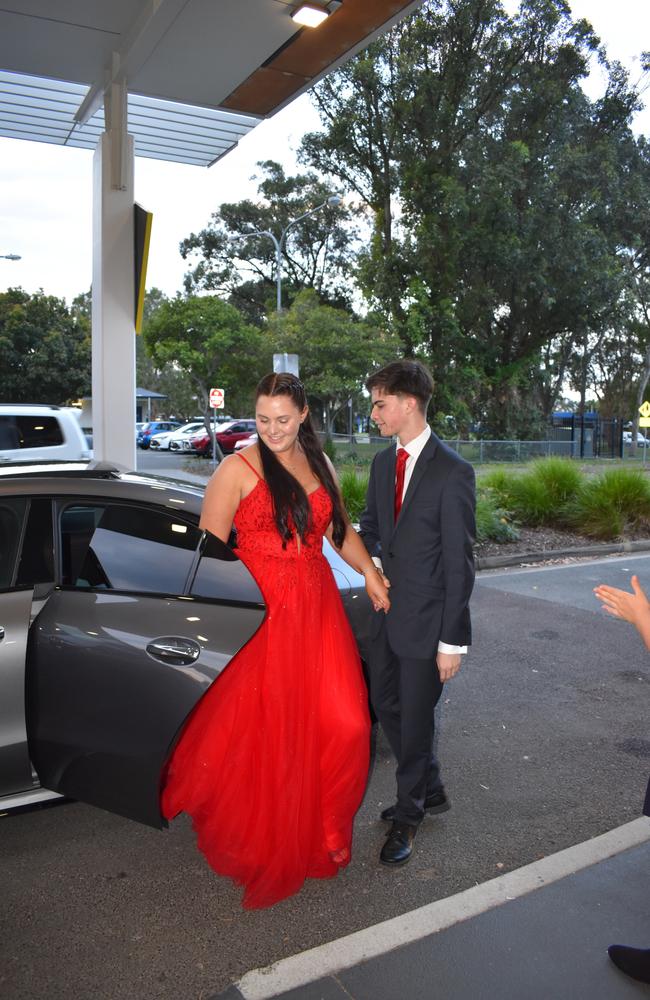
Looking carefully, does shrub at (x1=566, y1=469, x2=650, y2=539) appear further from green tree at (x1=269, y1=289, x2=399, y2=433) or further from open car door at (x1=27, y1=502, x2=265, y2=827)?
green tree at (x1=269, y1=289, x2=399, y2=433)

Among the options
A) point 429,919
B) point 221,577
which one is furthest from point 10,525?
point 429,919

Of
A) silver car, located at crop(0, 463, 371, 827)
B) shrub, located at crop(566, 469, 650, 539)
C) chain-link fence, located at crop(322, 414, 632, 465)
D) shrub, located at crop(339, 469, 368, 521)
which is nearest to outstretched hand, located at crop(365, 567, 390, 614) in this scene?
→ silver car, located at crop(0, 463, 371, 827)

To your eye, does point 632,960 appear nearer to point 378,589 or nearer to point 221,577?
point 378,589

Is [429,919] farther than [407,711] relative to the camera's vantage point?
No

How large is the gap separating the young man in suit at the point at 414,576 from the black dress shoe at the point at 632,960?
0.93 metres

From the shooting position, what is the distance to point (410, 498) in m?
3.23

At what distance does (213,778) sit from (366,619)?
4.44 ft

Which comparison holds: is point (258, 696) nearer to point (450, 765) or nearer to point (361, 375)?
point (450, 765)

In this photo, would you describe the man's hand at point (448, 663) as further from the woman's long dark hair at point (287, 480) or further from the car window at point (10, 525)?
the car window at point (10, 525)

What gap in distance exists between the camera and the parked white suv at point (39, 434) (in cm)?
905

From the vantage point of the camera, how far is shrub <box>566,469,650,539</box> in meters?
12.3

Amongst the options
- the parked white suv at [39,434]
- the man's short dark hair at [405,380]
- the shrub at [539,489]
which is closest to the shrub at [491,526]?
the shrub at [539,489]

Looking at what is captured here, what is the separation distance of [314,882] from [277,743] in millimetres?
719

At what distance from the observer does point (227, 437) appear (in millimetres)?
36500
